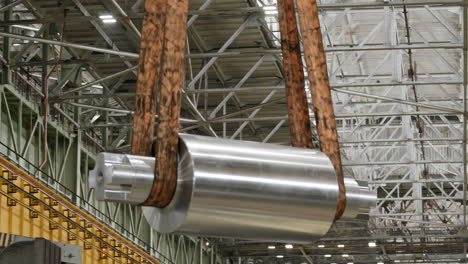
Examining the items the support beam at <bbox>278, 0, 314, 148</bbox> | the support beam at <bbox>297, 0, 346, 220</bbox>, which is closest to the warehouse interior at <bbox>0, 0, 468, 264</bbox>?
the support beam at <bbox>278, 0, 314, 148</bbox>

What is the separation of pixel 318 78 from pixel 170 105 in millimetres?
907

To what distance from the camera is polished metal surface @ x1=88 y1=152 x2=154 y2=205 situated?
376cm

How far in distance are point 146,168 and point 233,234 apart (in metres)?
0.48

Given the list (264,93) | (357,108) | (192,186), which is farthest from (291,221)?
(357,108)

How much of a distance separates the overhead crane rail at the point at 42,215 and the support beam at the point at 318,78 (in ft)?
62.6

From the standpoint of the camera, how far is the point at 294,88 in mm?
4477

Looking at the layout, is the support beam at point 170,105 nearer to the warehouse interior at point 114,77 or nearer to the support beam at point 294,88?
the support beam at point 294,88

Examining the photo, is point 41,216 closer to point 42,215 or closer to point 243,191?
point 42,215

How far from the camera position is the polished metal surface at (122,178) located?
12.3 feet

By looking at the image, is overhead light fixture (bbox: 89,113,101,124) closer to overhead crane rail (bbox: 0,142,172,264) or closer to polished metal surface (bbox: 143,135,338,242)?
overhead crane rail (bbox: 0,142,172,264)

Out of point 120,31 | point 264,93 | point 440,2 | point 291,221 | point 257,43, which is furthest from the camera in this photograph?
point 264,93

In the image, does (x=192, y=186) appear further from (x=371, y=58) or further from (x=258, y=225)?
(x=371, y=58)

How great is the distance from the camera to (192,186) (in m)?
3.68

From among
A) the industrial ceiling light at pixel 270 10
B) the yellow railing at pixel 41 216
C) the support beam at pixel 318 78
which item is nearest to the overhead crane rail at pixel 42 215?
the yellow railing at pixel 41 216
